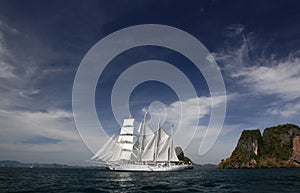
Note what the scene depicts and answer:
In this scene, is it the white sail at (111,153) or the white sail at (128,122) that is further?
the white sail at (128,122)

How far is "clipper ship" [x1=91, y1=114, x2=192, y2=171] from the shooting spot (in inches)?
6161

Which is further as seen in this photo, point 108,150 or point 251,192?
point 108,150

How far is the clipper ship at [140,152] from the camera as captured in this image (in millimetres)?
156500

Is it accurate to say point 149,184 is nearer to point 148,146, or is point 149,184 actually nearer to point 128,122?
point 148,146

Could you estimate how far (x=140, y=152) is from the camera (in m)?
159

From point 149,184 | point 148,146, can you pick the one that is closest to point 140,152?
point 148,146

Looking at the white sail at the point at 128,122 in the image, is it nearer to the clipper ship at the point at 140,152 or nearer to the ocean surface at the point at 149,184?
the clipper ship at the point at 140,152

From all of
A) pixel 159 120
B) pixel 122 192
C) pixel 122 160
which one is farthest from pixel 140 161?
pixel 122 192

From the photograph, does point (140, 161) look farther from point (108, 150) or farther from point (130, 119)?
point (130, 119)

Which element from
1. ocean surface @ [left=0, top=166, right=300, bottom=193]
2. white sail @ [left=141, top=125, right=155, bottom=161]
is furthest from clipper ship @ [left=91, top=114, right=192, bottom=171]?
ocean surface @ [left=0, top=166, right=300, bottom=193]

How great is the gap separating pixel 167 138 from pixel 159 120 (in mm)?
12561

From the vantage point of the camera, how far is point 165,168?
15562 centimetres

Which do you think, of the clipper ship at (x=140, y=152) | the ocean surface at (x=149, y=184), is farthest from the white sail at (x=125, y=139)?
the ocean surface at (x=149, y=184)

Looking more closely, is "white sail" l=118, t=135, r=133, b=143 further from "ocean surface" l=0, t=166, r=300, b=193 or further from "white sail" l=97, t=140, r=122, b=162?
"ocean surface" l=0, t=166, r=300, b=193
